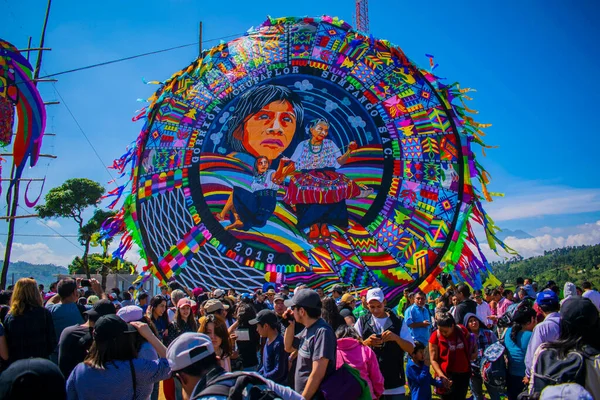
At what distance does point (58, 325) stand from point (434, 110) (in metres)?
9.84

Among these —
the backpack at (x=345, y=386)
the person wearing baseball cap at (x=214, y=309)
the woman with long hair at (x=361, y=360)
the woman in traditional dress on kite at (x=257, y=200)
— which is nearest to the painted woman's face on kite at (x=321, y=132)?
the woman in traditional dress on kite at (x=257, y=200)

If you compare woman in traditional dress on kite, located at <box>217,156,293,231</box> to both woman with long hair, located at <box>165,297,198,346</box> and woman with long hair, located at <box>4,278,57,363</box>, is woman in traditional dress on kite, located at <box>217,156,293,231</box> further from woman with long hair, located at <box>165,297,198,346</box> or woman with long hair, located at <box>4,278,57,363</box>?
woman with long hair, located at <box>4,278,57,363</box>

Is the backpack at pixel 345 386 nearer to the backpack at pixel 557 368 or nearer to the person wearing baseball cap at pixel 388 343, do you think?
the person wearing baseball cap at pixel 388 343

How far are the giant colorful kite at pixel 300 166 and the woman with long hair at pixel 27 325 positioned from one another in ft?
26.3

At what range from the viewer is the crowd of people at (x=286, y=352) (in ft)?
8.23

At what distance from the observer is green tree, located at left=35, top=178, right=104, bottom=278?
27.7 metres

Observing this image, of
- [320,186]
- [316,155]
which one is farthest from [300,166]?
[320,186]

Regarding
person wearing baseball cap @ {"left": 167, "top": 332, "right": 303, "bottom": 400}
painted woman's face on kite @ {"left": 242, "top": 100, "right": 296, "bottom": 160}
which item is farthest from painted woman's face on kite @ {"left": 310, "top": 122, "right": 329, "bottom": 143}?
person wearing baseball cap @ {"left": 167, "top": 332, "right": 303, "bottom": 400}

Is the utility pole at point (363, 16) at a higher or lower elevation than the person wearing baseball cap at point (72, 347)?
higher

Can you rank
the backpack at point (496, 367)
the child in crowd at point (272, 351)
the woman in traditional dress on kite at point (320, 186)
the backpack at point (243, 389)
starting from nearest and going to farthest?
1. the backpack at point (243, 389)
2. the child in crowd at point (272, 351)
3. the backpack at point (496, 367)
4. the woman in traditional dress on kite at point (320, 186)

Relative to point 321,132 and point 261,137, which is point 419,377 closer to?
point 321,132

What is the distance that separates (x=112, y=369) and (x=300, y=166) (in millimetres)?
10518

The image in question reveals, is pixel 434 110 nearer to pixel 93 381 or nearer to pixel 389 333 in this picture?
pixel 389 333

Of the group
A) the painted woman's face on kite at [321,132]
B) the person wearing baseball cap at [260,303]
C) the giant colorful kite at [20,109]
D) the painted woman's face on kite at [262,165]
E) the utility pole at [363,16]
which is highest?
the utility pole at [363,16]
